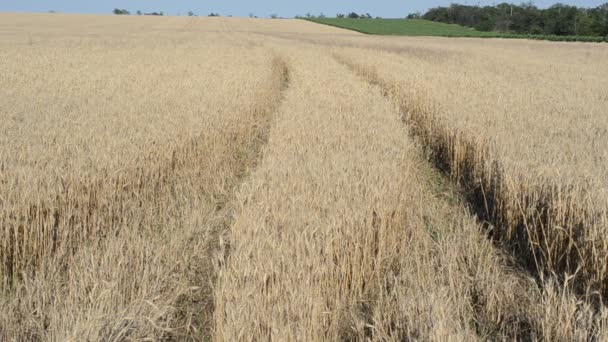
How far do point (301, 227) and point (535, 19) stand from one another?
9228 centimetres

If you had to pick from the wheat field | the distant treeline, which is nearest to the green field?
the distant treeline

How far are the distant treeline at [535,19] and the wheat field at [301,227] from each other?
7077 centimetres

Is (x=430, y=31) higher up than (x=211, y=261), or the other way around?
(x=430, y=31)

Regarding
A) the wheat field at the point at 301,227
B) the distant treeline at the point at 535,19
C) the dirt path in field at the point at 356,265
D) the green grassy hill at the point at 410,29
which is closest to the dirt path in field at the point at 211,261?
the wheat field at the point at 301,227

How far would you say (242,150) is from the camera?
7309 mm

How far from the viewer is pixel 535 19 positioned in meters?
85.0

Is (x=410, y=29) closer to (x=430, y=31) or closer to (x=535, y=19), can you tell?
(x=430, y=31)

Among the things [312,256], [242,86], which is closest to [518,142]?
[312,256]

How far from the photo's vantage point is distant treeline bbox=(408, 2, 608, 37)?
7356 centimetres

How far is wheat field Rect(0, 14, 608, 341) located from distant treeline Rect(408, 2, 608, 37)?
7077 cm

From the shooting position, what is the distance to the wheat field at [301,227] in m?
2.65

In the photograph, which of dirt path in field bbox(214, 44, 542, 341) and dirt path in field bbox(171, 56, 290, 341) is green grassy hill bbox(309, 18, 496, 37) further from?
dirt path in field bbox(214, 44, 542, 341)

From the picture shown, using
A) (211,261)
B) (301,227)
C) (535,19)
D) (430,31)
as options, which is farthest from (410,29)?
(301,227)

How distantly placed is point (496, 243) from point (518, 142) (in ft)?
5.22
